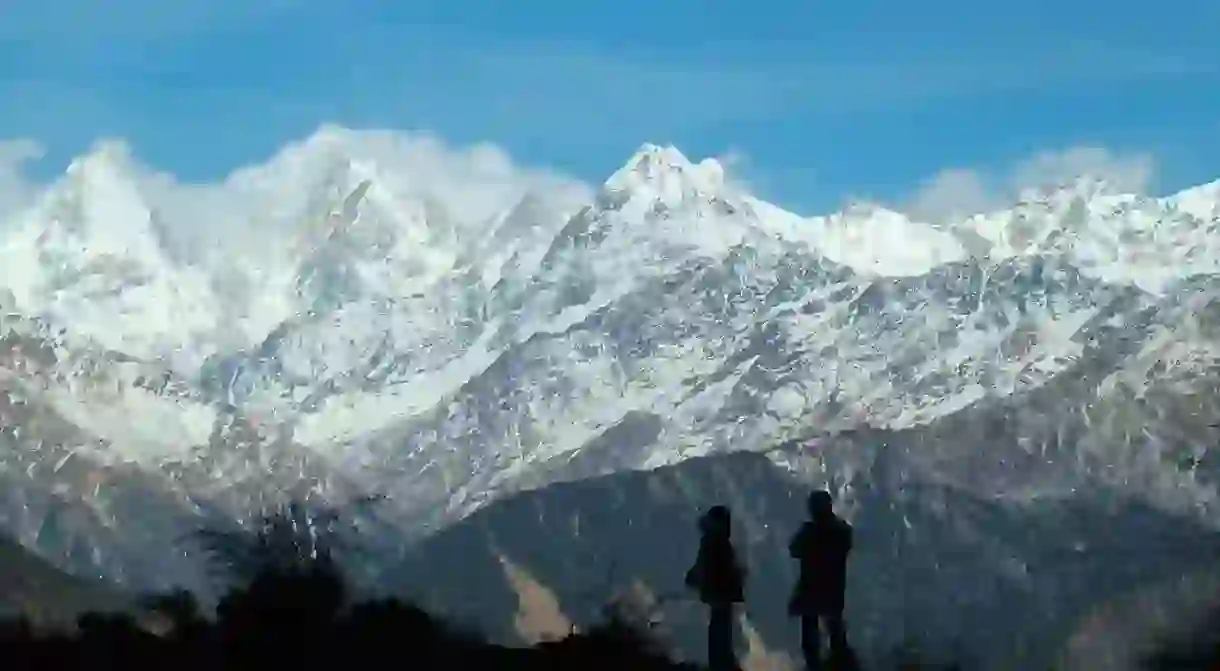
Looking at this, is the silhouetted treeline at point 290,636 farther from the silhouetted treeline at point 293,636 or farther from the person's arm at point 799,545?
the person's arm at point 799,545

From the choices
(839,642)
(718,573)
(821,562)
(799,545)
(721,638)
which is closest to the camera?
(821,562)

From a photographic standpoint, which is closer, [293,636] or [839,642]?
[839,642]

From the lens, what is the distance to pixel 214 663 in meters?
40.2

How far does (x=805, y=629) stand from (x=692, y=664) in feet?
50.9

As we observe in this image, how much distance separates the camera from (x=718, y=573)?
37.2m

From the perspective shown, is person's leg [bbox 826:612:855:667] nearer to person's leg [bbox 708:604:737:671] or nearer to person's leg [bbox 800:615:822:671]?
person's leg [bbox 800:615:822:671]

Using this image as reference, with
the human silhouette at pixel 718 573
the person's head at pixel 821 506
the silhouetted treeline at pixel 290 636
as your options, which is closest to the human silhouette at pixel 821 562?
the person's head at pixel 821 506

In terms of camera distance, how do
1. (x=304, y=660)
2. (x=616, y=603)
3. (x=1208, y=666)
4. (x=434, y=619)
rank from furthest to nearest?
(x=434, y=619)
(x=616, y=603)
(x=304, y=660)
(x=1208, y=666)

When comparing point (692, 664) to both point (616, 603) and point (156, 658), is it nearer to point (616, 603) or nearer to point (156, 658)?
point (616, 603)

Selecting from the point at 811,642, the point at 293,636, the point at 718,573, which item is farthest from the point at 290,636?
the point at 811,642

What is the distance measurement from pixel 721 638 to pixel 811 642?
188 centimetres

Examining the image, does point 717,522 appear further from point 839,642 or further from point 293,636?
point 293,636

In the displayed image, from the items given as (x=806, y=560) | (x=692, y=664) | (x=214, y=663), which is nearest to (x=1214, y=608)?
(x=806, y=560)

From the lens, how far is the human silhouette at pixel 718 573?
37156mm
